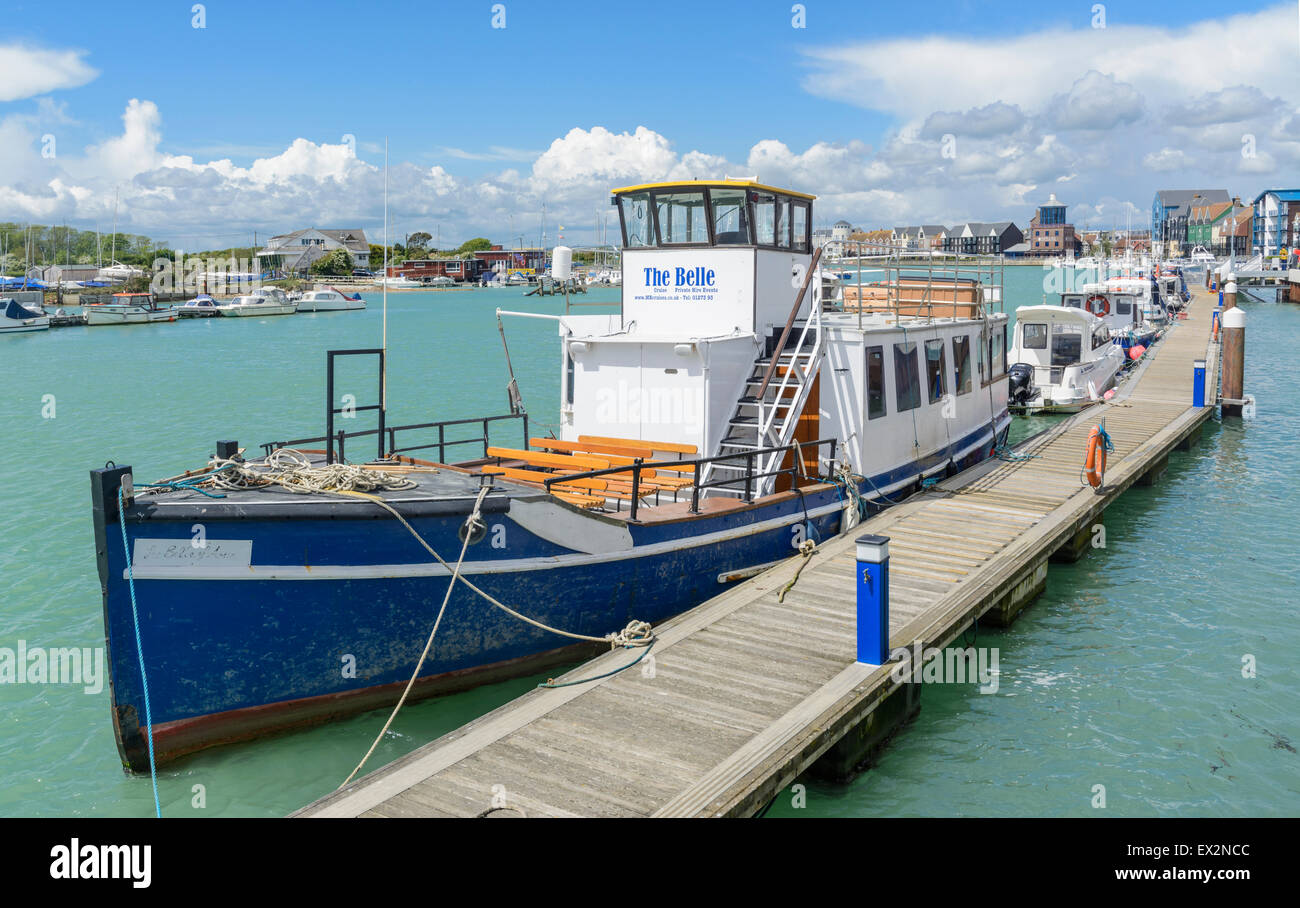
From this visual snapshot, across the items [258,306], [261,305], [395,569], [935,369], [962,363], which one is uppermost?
[261,305]

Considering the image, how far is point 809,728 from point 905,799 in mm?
1654

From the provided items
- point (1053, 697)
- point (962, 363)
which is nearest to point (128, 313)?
point (962, 363)

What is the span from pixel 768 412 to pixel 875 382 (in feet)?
6.38

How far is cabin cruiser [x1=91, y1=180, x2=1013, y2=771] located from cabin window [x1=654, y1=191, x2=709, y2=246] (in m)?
0.03

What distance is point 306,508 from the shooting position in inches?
329

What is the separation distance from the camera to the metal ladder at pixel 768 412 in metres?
12.3

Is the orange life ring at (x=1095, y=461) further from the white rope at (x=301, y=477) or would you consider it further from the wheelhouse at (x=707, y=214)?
the white rope at (x=301, y=477)

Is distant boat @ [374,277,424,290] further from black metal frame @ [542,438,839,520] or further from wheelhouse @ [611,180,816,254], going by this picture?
black metal frame @ [542,438,839,520]

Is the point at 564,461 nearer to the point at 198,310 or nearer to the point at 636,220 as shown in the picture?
the point at 636,220

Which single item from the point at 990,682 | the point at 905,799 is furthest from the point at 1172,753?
the point at 905,799

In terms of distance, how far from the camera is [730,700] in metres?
8.05

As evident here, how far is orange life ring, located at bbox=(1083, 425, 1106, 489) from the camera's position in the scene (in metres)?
15.2

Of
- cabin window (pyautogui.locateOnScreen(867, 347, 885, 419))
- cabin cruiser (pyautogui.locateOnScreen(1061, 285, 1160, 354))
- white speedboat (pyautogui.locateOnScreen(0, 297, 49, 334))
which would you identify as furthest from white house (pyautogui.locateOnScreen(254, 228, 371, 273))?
cabin window (pyautogui.locateOnScreen(867, 347, 885, 419))

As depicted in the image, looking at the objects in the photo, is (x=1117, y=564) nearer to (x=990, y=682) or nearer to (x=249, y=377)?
(x=990, y=682)
